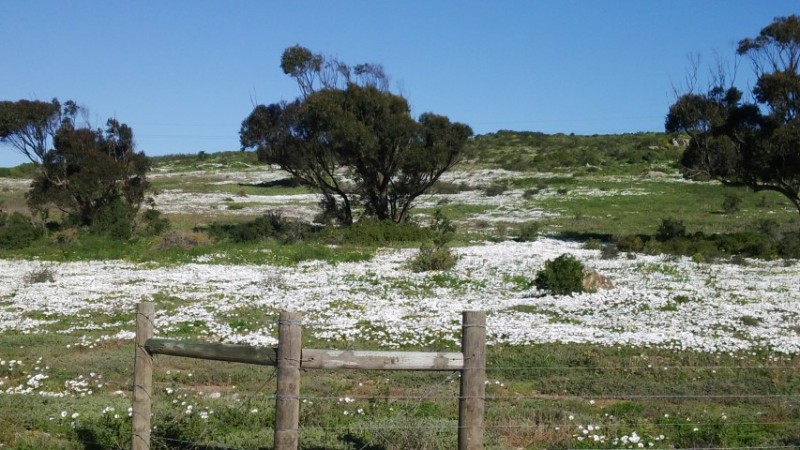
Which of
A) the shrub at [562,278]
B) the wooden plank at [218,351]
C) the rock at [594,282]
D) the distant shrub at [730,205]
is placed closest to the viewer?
the wooden plank at [218,351]

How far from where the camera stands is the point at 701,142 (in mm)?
42281

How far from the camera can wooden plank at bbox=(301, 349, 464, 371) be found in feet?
24.8

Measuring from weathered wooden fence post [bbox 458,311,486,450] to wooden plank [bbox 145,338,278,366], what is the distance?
173cm

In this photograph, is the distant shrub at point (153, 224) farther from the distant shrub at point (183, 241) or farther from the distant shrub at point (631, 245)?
the distant shrub at point (631, 245)

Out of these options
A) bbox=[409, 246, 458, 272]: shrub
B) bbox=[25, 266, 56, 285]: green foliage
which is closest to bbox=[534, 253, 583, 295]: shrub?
bbox=[409, 246, 458, 272]: shrub

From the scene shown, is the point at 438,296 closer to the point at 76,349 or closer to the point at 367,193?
the point at 76,349

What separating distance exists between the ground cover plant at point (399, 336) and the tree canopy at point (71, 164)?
6.05 metres

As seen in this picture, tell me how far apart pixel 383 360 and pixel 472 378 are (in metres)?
0.82

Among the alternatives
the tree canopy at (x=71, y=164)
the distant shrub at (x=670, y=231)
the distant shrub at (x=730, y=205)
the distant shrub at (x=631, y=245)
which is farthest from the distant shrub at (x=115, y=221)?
the distant shrub at (x=730, y=205)

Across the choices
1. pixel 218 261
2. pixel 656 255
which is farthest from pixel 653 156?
pixel 218 261

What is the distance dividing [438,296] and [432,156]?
2170cm

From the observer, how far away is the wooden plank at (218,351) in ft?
25.2

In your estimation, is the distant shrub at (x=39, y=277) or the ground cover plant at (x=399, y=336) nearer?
the ground cover plant at (x=399, y=336)

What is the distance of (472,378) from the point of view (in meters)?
7.57
